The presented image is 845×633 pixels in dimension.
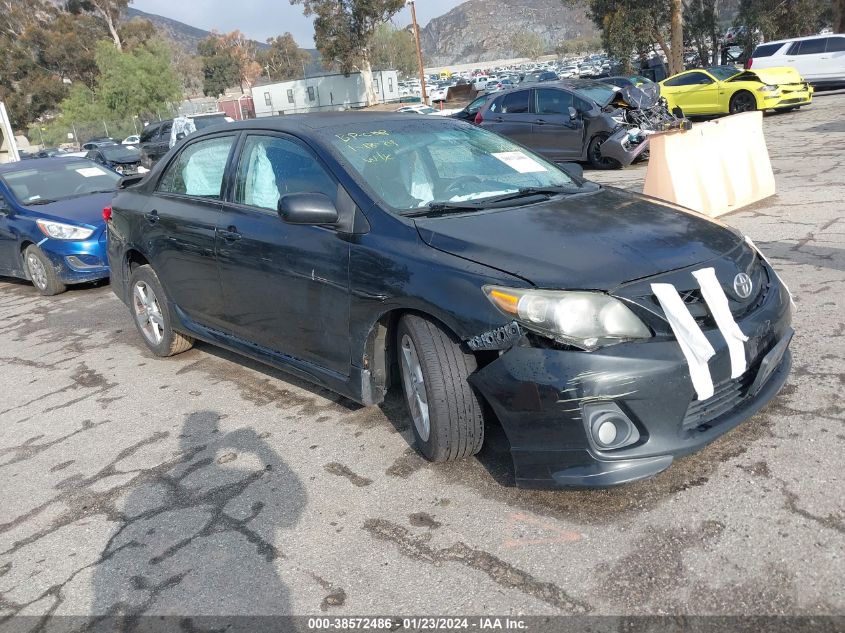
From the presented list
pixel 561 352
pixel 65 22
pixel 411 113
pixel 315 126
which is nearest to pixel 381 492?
pixel 561 352

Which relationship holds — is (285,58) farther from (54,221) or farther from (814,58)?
(54,221)

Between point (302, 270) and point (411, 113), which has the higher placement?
point (411, 113)

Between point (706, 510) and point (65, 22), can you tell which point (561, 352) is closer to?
point (706, 510)

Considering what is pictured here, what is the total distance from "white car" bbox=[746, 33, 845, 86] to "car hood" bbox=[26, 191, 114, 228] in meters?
20.4

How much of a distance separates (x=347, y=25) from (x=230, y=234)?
161 feet

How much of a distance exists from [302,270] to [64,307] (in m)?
5.07

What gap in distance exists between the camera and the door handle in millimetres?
4228

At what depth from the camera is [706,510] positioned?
9.50 ft

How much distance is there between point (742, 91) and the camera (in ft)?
60.3

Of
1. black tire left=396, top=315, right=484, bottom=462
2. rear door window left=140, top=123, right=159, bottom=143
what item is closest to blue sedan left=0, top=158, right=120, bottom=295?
black tire left=396, top=315, right=484, bottom=462

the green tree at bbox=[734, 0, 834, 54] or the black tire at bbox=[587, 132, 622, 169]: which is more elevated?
the green tree at bbox=[734, 0, 834, 54]

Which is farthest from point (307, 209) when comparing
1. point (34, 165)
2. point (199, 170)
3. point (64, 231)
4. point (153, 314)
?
point (34, 165)

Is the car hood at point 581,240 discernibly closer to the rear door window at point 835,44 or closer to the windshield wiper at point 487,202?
the windshield wiper at point 487,202

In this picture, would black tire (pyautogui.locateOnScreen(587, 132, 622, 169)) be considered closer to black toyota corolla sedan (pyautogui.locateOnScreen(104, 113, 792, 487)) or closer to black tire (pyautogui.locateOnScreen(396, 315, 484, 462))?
black toyota corolla sedan (pyautogui.locateOnScreen(104, 113, 792, 487))
